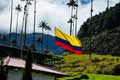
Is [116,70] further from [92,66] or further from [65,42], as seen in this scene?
[65,42]

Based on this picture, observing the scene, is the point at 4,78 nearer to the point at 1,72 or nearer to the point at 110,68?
the point at 1,72

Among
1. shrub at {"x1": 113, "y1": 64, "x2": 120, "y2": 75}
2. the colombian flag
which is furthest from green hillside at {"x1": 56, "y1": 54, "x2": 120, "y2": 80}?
the colombian flag

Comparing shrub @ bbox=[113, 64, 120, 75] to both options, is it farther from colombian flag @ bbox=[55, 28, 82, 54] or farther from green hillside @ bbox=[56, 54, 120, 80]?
colombian flag @ bbox=[55, 28, 82, 54]

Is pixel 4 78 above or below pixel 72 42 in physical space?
below

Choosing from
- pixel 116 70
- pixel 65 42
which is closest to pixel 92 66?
pixel 116 70

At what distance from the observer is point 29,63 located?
113ft

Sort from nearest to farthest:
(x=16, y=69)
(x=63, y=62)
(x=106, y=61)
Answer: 1. (x=16, y=69)
2. (x=106, y=61)
3. (x=63, y=62)

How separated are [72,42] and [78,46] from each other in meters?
1.07

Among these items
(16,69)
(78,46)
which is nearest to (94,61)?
(78,46)

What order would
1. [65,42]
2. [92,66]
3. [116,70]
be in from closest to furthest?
[65,42]
[116,70]
[92,66]

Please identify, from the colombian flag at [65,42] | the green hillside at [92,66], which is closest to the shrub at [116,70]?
the green hillside at [92,66]

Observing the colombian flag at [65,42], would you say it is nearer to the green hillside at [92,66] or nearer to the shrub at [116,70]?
the green hillside at [92,66]

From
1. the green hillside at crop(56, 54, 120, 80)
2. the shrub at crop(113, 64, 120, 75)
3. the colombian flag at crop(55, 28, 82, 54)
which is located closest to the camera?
the colombian flag at crop(55, 28, 82, 54)

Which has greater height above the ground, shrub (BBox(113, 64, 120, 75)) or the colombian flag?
the colombian flag
